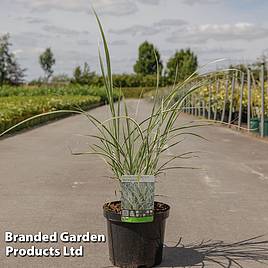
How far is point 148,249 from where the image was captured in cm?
420

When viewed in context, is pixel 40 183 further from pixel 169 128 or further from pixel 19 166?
pixel 169 128

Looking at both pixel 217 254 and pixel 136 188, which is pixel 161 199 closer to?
pixel 217 254

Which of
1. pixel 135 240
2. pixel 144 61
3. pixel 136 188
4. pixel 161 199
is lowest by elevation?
pixel 161 199

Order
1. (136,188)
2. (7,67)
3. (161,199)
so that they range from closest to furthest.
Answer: (136,188) → (161,199) → (7,67)

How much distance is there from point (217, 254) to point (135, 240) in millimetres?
971

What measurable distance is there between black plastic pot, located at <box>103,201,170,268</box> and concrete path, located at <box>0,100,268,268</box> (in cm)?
24

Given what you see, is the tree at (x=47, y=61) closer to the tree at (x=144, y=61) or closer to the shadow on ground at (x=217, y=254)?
the tree at (x=144, y=61)

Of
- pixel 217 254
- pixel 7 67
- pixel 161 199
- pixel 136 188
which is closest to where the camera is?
Answer: pixel 136 188

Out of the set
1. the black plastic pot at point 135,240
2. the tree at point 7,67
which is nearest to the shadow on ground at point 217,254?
the black plastic pot at point 135,240

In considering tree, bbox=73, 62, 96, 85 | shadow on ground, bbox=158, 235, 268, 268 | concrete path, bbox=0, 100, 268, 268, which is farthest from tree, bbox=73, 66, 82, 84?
shadow on ground, bbox=158, 235, 268, 268

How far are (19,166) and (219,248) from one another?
6.02 m

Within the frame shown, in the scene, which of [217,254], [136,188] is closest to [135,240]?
[136,188]

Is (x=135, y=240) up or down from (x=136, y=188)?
down

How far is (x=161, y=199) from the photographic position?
719 cm
